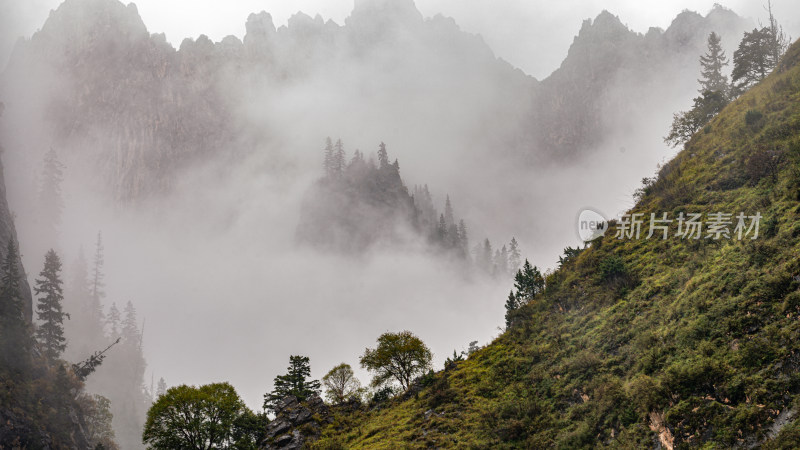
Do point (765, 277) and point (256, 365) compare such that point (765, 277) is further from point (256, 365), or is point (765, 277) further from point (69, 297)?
point (256, 365)

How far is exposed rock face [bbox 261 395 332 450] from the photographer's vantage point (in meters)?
49.8

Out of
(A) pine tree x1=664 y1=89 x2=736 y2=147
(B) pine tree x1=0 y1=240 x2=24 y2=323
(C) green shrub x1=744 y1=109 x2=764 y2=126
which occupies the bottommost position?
(C) green shrub x1=744 y1=109 x2=764 y2=126

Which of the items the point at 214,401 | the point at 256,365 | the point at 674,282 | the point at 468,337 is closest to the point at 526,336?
the point at 674,282

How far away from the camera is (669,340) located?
24469 millimetres

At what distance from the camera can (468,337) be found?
17975cm

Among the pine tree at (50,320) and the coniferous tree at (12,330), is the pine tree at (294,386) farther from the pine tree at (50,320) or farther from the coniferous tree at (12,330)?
the pine tree at (50,320)

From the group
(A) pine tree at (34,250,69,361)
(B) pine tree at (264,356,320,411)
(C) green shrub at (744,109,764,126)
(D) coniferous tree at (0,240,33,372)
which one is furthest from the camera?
(A) pine tree at (34,250,69,361)

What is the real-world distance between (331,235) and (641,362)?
174 metres

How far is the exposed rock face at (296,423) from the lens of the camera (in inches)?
1962

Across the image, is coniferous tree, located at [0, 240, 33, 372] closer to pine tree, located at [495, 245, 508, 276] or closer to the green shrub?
the green shrub

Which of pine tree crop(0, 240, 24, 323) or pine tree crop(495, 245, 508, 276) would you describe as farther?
pine tree crop(495, 245, 508, 276)

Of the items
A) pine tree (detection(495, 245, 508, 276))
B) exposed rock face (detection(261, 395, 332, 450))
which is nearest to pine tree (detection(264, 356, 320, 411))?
exposed rock face (detection(261, 395, 332, 450))

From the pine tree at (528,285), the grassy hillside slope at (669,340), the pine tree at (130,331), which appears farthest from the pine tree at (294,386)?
the pine tree at (130,331)

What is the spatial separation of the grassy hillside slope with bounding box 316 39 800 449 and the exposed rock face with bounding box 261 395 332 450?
148 inches
